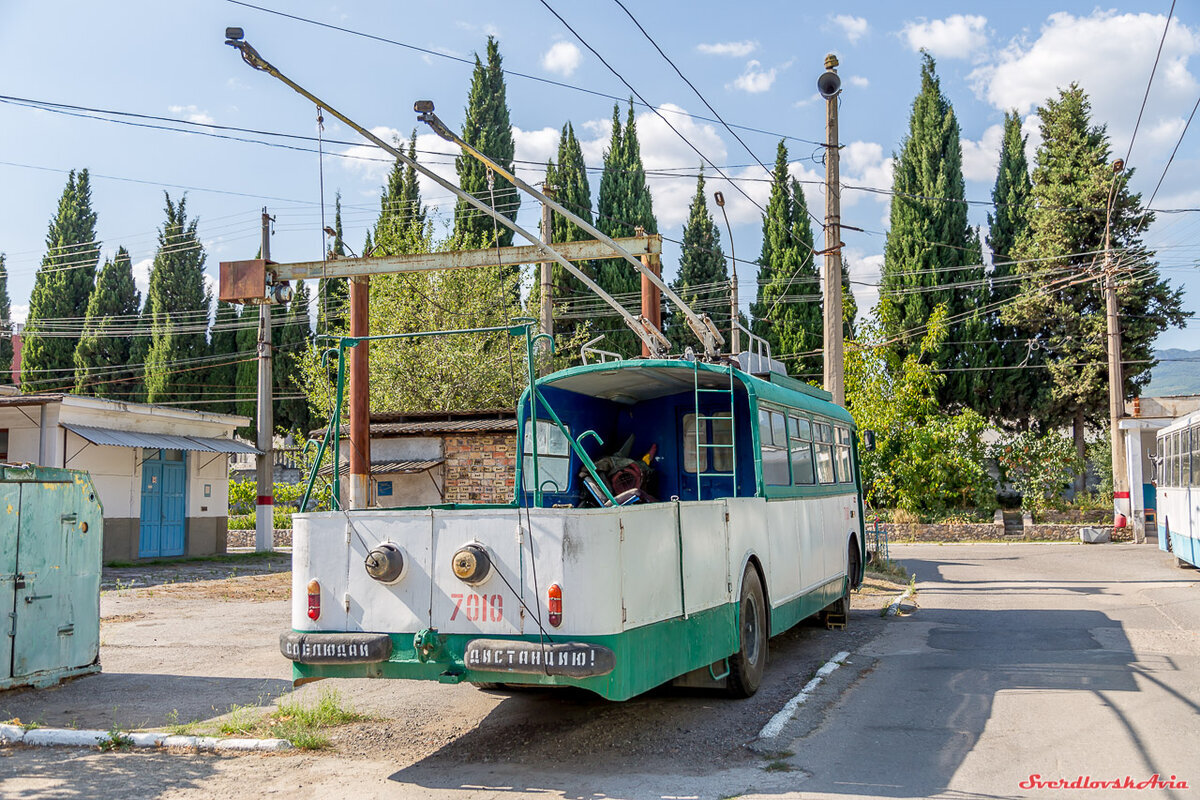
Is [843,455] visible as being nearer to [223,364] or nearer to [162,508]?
[162,508]

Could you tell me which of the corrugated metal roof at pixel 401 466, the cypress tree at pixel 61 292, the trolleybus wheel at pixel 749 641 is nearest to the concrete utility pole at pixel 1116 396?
the corrugated metal roof at pixel 401 466

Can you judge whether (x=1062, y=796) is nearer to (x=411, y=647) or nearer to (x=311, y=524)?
(x=411, y=647)

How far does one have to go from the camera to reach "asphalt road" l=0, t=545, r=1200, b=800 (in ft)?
19.3

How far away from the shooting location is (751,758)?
633cm

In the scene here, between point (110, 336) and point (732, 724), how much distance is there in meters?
44.7

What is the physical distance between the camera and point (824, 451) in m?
11.7

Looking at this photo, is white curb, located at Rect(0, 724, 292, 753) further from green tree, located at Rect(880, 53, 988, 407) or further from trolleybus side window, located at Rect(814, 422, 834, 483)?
green tree, located at Rect(880, 53, 988, 407)

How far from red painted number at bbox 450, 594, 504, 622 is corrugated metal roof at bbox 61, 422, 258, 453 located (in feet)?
57.0

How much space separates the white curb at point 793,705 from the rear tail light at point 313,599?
3144mm

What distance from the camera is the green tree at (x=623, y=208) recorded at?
145ft

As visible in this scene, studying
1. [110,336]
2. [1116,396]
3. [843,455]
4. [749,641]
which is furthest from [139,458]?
[1116,396]

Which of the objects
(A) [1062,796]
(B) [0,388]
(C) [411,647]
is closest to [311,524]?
(C) [411,647]

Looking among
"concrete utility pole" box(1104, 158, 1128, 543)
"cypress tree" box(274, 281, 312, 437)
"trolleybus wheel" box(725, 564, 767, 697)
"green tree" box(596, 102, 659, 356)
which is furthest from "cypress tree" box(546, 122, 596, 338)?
"trolleybus wheel" box(725, 564, 767, 697)

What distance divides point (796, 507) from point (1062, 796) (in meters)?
4.60
